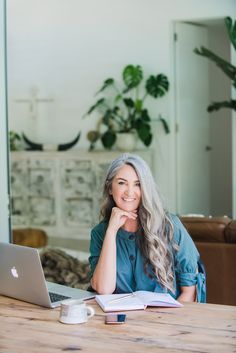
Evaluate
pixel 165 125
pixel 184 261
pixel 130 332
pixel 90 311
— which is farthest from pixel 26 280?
pixel 165 125

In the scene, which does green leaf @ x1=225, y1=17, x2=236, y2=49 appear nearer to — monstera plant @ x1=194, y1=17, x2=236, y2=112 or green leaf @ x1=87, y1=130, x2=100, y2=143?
monstera plant @ x1=194, y1=17, x2=236, y2=112

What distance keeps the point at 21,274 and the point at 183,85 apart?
5360 millimetres

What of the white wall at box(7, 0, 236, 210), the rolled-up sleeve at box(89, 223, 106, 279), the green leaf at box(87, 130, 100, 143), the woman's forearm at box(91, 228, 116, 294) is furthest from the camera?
the green leaf at box(87, 130, 100, 143)

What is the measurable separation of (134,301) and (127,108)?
5.31 meters

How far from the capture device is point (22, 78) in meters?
8.24

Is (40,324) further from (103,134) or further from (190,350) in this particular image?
(103,134)

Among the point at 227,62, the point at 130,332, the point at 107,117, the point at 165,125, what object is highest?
the point at 227,62

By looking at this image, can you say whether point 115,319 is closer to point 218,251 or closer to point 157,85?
point 218,251

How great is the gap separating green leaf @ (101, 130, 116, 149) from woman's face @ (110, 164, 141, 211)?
486cm

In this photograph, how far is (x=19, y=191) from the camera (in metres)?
8.02

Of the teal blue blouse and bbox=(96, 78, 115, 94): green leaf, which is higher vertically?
bbox=(96, 78, 115, 94): green leaf

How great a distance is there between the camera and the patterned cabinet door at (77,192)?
772cm

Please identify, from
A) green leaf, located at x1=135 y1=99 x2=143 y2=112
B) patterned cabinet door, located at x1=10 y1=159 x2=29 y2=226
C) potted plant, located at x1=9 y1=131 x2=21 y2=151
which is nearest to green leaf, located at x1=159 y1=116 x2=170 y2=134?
green leaf, located at x1=135 y1=99 x2=143 y2=112

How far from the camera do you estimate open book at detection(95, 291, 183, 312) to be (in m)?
2.35
